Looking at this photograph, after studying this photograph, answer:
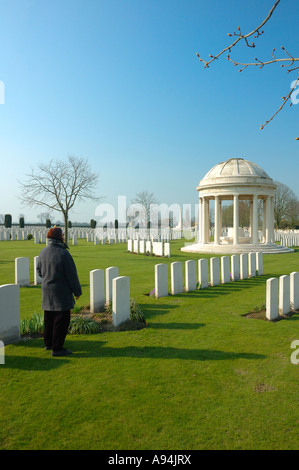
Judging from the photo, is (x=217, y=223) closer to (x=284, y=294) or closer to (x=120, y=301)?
(x=284, y=294)

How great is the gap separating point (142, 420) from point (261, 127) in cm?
361

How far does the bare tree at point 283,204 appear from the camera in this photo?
165 ft

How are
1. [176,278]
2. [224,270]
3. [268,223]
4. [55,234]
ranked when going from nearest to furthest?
[55,234] → [176,278] → [224,270] → [268,223]

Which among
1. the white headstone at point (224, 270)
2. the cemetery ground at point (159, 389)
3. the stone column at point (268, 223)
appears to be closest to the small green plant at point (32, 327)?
the cemetery ground at point (159, 389)

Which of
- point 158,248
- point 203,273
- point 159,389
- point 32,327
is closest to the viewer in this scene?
point 159,389

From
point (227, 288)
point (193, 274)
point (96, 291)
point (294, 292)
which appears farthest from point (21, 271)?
point (294, 292)

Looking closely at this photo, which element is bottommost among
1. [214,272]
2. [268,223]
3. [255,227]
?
[214,272]

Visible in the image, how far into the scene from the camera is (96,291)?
22.6ft

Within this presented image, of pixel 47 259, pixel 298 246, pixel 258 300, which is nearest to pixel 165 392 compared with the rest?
pixel 47 259

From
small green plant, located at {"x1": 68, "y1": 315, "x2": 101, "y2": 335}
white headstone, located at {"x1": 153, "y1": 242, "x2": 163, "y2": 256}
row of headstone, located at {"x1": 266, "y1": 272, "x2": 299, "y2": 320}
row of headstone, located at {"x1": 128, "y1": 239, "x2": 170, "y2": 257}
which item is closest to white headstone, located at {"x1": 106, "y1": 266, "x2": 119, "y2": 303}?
small green plant, located at {"x1": 68, "y1": 315, "x2": 101, "y2": 335}

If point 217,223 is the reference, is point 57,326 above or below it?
below

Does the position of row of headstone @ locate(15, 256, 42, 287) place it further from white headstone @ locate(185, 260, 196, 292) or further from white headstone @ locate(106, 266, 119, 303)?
white headstone @ locate(185, 260, 196, 292)

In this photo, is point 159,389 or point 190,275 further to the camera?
point 190,275

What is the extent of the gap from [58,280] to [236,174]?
64.9ft
